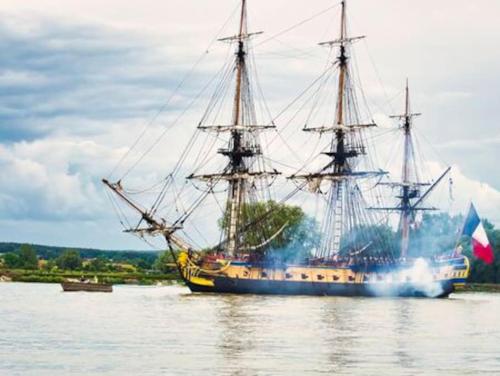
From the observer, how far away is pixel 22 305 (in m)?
88.4

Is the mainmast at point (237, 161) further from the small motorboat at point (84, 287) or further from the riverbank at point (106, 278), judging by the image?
the riverbank at point (106, 278)

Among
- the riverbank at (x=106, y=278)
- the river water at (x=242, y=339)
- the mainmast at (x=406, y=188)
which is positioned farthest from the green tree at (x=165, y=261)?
the river water at (x=242, y=339)

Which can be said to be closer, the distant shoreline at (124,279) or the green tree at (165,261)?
the distant shoreline at (124,279)

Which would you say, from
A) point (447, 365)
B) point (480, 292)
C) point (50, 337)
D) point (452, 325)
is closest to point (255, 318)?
point (452, 325)

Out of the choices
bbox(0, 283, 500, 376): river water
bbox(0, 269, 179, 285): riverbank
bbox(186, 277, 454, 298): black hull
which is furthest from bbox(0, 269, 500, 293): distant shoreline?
bbox(0, 283, 500, 376): river water

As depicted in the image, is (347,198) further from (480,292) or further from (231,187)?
(480,292)

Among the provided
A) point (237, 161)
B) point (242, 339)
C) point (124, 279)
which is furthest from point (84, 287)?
point (242, 339)

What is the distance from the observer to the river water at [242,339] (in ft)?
144

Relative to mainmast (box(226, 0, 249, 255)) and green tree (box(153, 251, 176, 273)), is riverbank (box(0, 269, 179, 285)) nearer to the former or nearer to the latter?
green tree (box(153, 251, 176, 273))

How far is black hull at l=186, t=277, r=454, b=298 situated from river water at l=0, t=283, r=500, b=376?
20.3 metres

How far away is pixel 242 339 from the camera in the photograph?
5528cm

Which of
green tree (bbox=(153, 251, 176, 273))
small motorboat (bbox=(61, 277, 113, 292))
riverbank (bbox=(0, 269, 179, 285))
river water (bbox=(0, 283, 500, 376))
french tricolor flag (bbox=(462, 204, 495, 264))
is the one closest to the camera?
river water (bbox=(0, 283, 500, 376))

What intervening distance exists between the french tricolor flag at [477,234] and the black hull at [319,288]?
9.28m

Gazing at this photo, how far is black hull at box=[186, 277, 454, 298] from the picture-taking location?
112250 millimetres
